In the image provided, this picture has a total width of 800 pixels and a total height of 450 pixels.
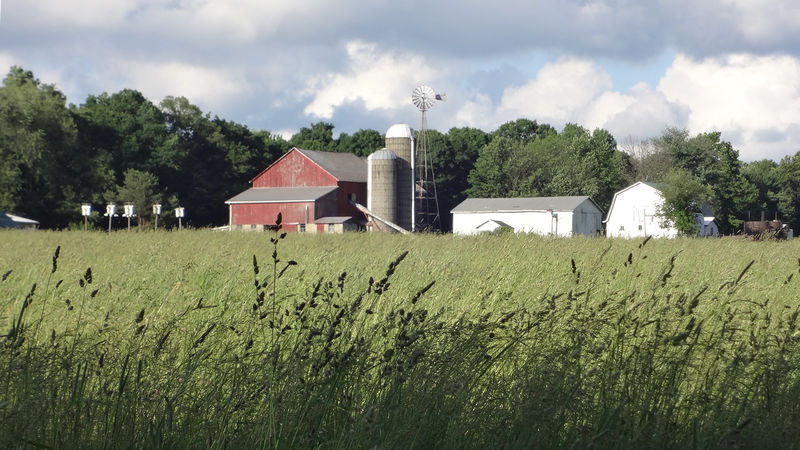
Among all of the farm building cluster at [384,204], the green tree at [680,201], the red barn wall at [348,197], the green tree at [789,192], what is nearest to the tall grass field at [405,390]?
the farm building cluster at [384,204]

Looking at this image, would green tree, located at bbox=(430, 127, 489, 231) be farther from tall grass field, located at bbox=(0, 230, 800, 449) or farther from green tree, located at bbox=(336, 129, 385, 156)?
tall grass field, located at bbox=(0, 230, 800, 449)

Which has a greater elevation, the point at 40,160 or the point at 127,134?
the point at 127,134

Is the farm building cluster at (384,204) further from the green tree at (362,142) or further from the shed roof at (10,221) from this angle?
A: the green tree at (362,142)

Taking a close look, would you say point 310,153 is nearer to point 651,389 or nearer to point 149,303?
point 149,303

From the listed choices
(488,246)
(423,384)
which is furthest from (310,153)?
(423,384)

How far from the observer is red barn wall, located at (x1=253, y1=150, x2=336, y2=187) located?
192 ft

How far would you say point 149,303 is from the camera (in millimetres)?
8125

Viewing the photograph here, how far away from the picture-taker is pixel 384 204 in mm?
55750

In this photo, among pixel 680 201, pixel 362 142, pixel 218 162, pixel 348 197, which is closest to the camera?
pixel 680 201

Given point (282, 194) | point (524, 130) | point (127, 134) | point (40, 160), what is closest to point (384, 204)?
point (282, 194)

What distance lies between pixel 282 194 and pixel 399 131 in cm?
1039

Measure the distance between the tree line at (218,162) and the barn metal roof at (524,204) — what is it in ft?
27.6

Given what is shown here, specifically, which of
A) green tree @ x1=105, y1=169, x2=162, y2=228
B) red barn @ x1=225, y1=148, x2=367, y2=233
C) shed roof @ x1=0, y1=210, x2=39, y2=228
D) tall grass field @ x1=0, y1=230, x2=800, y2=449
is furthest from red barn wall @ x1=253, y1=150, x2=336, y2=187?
tall grass field @ x1=0, y1=230, x2=800, y2=449

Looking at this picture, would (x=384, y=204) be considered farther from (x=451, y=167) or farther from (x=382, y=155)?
(x=451, y=167)
